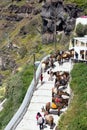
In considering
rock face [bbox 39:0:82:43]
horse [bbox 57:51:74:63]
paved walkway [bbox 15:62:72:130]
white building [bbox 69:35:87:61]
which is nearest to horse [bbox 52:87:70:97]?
paved walkway [bbox 15:62:72:130]

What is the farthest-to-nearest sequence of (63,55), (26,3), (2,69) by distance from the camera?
(26,3)
(2,69)
(63,55)

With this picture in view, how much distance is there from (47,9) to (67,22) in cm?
963

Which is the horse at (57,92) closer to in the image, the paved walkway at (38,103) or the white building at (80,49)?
the paved walkway at (38,103)

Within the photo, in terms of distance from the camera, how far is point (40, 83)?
40.5 metres

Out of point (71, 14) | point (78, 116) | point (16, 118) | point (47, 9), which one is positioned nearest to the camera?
point (78, 116)

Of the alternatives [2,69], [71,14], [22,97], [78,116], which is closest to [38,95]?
[22,97]

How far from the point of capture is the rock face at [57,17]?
88188 mm

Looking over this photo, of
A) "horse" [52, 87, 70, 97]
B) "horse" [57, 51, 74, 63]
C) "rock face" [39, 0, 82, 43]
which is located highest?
"horse" [52, 87, 70, 97]

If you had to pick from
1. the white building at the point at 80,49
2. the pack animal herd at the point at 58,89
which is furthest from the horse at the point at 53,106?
the white building at the point at 80,49

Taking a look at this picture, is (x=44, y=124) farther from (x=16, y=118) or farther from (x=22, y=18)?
(x=22, y=18)

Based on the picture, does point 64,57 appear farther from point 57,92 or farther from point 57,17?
point 57,17

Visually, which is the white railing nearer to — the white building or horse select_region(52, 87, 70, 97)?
horse select_region(52, 87, 70, 97)

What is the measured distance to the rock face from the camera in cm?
8819

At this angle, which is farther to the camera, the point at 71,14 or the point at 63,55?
Answer: the point at 71,14
